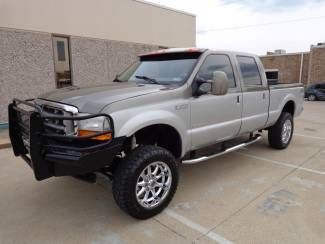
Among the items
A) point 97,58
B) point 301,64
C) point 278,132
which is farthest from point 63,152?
point 301,64

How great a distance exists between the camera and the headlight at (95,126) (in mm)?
2619

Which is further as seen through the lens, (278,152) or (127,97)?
(278,152)

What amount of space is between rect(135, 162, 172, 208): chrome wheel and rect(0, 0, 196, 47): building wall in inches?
278

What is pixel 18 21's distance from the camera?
771 cm

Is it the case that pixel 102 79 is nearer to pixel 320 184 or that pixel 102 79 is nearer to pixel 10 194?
pixel 10 194

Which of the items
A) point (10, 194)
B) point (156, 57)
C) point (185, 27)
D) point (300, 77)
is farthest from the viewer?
point (300, 77)

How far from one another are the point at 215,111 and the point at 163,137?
2.89ft

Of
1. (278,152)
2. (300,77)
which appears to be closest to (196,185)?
(278,152)

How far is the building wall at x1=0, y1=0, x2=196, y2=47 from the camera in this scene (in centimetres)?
780

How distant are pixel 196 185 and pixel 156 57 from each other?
209 cm

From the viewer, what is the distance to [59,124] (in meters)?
2.76

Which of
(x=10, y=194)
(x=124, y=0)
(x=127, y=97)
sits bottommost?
(x=10, y=194)

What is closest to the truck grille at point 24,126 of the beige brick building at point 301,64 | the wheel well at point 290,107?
the wheel well at point 290,107

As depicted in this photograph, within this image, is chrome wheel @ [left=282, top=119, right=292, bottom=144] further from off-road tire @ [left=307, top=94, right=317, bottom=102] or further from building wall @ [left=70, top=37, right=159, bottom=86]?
off-road tire @ [left=307, top=94, right=317, bottom=102]
